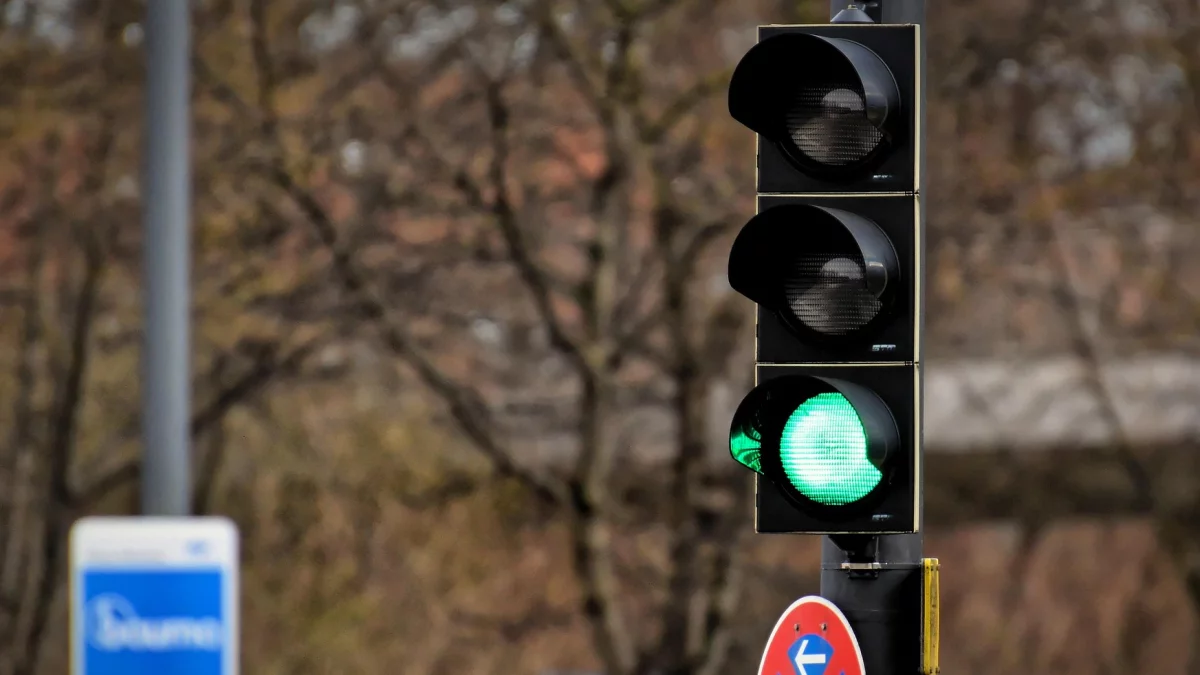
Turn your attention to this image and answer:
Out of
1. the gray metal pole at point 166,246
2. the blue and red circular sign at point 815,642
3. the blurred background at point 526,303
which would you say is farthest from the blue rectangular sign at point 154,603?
the blurred background at point 526,303

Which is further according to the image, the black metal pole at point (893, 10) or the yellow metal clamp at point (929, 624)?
→ the black metal pole at point (893, 10)

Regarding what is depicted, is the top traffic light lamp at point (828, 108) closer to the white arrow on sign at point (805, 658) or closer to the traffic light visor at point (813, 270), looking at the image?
the traffic light visor at point (813, 270)

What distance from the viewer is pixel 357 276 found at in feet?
51.4

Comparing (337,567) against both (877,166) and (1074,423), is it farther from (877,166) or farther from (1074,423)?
(877,166)

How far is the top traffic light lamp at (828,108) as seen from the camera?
162 inches

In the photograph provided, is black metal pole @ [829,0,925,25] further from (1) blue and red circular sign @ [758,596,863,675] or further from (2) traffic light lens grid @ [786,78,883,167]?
(1) blue and red circular sign @ [758,596,863,675]

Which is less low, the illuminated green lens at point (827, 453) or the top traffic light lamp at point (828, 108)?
the top traffic light lamp at point (828, 108)

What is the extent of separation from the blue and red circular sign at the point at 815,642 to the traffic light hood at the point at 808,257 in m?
0.64

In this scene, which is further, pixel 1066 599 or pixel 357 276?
pixel 1066 599

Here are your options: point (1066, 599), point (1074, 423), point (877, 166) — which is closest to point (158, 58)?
point (877, 166)

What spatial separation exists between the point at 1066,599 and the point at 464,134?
24.7 ft

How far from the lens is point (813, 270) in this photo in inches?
162

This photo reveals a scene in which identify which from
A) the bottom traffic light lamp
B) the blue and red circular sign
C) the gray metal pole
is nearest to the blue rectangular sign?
the gray metal pole

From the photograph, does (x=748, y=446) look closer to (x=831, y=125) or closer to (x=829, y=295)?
(x=829, y=295)
